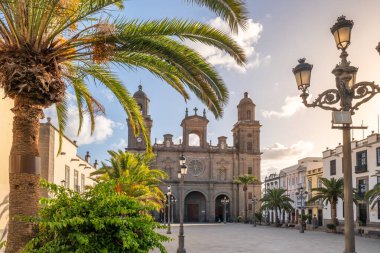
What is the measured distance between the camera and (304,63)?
8.23 metres

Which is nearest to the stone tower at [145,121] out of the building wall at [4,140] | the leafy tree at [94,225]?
the building wall at [4,140]

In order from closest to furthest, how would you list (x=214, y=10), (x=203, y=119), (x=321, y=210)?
1. (x=214, y=10)
2. (x=321, y=210)
3. (x=203, y=119)

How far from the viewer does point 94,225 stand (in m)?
5.88

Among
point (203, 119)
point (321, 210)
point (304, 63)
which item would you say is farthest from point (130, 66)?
point (203, 119)

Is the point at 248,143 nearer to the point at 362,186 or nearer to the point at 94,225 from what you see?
the point at 362,186

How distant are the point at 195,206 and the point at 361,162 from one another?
34.5 meters

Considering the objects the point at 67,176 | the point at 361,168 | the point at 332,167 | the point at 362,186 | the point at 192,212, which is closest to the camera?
the point at 67,176

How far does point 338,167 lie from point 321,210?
10.8 m

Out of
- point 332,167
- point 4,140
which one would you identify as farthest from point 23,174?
point 332,167

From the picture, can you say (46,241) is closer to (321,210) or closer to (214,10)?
(214,10)

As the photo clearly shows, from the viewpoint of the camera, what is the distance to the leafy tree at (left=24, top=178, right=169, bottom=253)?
18.9 feet

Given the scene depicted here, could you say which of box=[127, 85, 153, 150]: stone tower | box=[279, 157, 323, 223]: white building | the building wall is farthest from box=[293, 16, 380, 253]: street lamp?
box=[127, 85, 153, 150]: stone tower

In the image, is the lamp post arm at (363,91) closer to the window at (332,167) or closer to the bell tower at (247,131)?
the window at (332,167)

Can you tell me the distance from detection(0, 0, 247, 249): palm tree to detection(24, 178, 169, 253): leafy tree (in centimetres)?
131
